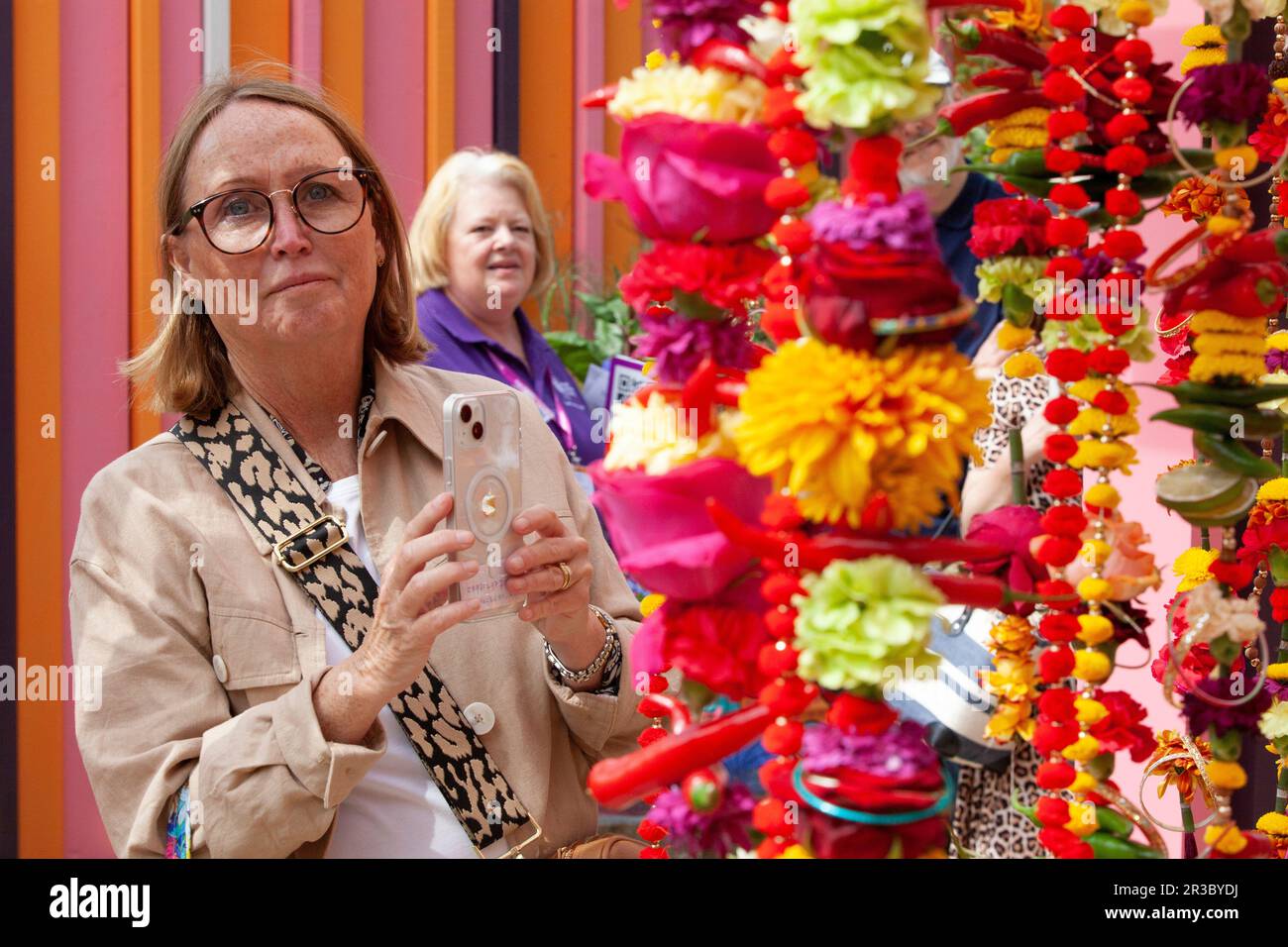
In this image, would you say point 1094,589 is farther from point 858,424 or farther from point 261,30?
point 261,30

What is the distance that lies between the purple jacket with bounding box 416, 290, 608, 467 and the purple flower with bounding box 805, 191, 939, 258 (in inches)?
90.8

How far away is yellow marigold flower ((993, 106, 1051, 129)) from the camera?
0.94 meters

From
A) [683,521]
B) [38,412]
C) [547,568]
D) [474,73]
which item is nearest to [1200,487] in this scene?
[683,521]

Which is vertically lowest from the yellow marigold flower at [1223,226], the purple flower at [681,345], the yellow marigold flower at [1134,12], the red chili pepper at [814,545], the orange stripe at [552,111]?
the red chili pepper at [814,545]

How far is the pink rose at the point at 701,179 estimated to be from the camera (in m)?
0.82

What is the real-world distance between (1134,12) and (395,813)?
3.56 ft

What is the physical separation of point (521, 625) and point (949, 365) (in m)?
0.90

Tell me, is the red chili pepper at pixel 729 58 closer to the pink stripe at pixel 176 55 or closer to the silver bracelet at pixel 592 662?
the silver bracelet at pixel 592 662

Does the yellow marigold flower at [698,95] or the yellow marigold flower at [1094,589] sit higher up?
the yellow marigold flower at [698,95]

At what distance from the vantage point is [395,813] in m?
1.49

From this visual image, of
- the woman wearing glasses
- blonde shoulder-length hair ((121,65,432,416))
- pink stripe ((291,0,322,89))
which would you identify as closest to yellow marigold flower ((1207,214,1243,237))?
the woman wearing glasses

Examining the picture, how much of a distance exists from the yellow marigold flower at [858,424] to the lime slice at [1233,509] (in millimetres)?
235

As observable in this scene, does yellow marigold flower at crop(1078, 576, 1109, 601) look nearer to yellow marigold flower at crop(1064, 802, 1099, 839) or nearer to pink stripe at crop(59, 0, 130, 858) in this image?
yellow marigold flower at crop(1064, 802, 1099, 839)

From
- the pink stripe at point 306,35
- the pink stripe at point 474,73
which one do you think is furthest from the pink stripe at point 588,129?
the pink stripe at point 306,35
